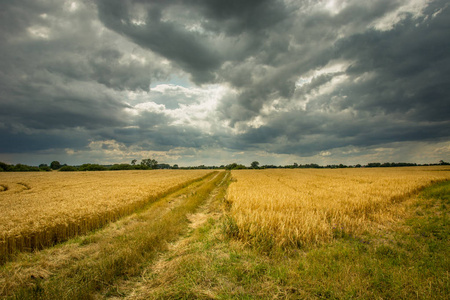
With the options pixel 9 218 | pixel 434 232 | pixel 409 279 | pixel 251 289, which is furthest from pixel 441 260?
pixel 9 218

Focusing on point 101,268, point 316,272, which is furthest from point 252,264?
point 101,268

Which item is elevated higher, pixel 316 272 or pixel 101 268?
pixel 316 272

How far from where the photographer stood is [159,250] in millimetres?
6219

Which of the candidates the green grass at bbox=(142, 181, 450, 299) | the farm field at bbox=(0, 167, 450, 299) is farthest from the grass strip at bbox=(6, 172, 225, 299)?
the green grass at bbox=(142, 181, 450, 299)

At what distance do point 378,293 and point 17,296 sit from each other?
7.76 metres

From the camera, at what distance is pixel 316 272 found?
4.24m

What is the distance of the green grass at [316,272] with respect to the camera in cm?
366

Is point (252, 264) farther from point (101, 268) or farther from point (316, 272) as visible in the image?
Result: point (101, 268)

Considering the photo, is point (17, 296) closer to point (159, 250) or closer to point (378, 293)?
point (159, 250)

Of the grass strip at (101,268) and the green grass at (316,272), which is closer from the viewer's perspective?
the green grass at (316,272)

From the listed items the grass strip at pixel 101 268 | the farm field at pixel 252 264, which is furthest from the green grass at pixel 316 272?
the grass strip at pixel 101 268

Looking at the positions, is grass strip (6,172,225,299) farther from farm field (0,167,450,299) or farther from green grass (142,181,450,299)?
green grass (142,181,450,299)

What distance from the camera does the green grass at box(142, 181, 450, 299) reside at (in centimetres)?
366

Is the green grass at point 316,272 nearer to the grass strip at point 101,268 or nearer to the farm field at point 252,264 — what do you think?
the farm field at point 252,264
